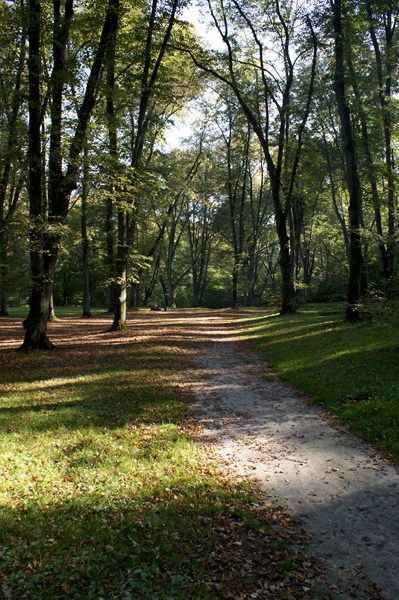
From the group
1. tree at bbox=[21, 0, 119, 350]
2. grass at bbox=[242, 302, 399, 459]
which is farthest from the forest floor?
tree at bbox=[21, 0, 119, 350]

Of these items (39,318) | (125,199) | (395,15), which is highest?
(395,15)

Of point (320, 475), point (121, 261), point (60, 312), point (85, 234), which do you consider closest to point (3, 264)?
point (121, 261)

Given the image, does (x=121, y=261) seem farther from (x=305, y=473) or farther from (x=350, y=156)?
(x=305, y=473)

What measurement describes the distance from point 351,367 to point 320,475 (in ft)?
16.5

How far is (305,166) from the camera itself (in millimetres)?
24172

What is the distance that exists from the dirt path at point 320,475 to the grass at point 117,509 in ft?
1.32

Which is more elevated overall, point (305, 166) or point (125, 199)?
point (305, 166)

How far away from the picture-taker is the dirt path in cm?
322

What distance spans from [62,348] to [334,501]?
1122 centimetres

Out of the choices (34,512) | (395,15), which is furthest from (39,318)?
(395,15)

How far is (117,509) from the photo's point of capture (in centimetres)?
400

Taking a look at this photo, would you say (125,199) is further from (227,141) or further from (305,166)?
(227,141)

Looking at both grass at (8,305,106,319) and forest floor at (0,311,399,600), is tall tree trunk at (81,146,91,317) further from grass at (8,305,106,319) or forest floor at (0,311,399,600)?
forest floor at (0,311,399,600)

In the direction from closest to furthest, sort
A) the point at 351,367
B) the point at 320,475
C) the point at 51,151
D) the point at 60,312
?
the point at 320,475 < the point at 351,367 < the point at 51,151 < the point at 60,312
